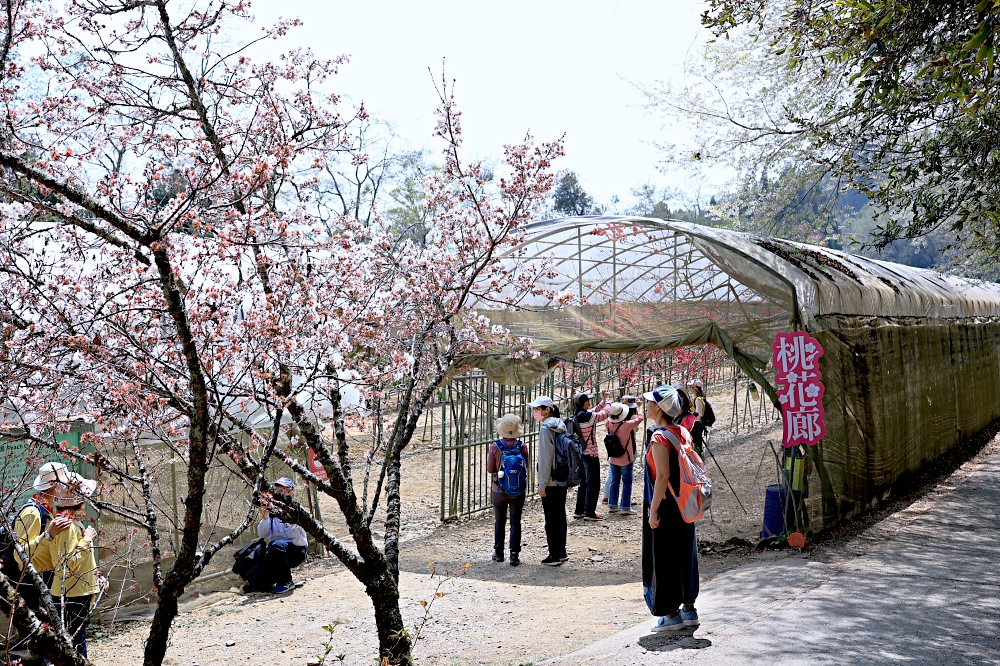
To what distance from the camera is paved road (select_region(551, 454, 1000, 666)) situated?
177 inches

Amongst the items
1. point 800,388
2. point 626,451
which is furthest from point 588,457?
point 800,388

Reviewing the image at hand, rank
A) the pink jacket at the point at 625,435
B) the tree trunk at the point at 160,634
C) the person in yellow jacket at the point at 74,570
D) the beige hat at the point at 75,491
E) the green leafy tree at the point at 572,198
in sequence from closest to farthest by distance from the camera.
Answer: the tree trunk at the point at 160,634, the beige hat at the point at 75,491, the person in yellow jacket at the point at 74,570, the pink jacket at the point at 625,435, the green leafy tree at the point at 572,198

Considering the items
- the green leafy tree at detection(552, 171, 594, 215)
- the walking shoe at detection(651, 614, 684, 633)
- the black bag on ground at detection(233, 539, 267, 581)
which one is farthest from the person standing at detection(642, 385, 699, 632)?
the green leafy tree at detection(552, 171, 594, 215)

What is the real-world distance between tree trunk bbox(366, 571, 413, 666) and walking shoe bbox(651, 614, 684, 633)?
158 centimetres

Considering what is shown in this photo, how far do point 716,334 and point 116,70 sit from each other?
19.6 feet

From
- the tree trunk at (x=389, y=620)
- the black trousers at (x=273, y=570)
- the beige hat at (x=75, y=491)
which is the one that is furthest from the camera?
→ the black trousers at (x=273, y=570)

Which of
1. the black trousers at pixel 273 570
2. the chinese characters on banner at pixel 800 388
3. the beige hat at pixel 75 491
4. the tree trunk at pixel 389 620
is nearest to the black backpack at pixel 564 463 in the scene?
the chinese characters on banner at pixel 800 388

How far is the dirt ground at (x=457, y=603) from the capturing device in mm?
5852

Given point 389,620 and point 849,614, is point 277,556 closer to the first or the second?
point 389,620

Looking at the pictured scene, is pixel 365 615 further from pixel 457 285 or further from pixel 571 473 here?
pixel 457 285

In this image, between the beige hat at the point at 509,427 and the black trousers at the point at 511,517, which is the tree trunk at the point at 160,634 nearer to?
the black trousers at the point at 511,517

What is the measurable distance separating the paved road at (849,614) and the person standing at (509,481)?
2.24 meters

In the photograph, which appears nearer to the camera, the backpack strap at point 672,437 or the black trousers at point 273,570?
the backpack strap at point 672,437

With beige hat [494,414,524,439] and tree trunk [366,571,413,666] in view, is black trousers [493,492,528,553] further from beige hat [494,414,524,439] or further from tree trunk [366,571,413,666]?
tree trunk [366,571,413,666]
